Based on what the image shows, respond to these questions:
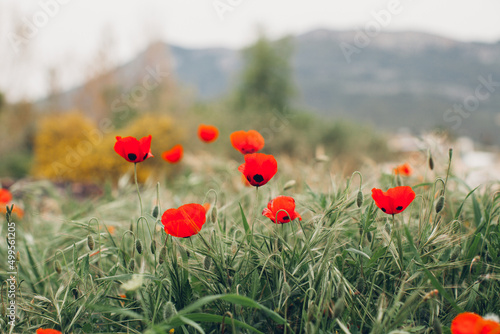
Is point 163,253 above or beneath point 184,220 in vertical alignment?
beneath

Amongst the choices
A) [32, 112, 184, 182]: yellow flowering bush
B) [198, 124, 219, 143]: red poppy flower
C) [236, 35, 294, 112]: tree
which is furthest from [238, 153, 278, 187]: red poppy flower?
[236, 35, 294, 112]: tree

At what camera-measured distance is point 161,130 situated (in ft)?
26.4

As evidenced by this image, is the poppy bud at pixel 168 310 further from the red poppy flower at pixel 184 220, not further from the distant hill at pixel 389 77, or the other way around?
the distant hill at pixel 389 77

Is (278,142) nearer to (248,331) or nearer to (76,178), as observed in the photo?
(76,178)

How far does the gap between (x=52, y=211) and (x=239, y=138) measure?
2822 millimetres

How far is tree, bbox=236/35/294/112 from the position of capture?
23625 millimetres

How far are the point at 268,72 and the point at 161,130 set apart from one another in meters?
17.2

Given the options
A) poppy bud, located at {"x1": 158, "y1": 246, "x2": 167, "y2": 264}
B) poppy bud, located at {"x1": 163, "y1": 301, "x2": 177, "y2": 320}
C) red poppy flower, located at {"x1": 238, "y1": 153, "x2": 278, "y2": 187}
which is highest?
red poppy flower, located at {"x1": 238, "y1": 153, "x2": 278, "y2": 187}

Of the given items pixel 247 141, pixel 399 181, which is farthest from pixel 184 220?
pixel 399 181

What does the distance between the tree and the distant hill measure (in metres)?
1.38

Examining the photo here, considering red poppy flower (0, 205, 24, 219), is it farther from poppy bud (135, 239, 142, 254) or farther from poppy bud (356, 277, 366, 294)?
poppy bud (356, 277, 366, 294)

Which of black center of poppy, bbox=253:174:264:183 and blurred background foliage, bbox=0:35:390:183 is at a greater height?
black center of poppy, bbox=253:174:264:183

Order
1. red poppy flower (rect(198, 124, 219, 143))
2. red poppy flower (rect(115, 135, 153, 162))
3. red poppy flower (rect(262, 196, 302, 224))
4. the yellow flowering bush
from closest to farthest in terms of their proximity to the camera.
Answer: red poppy flower (rect(262, 196, 302, 224)) → red poppy flower (rect(115, 135, 153, 162)) → red poppy flower (rect(198, 124, 219, 143)) → the yellow flowering bush

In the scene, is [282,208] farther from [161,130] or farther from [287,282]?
[161,130]
